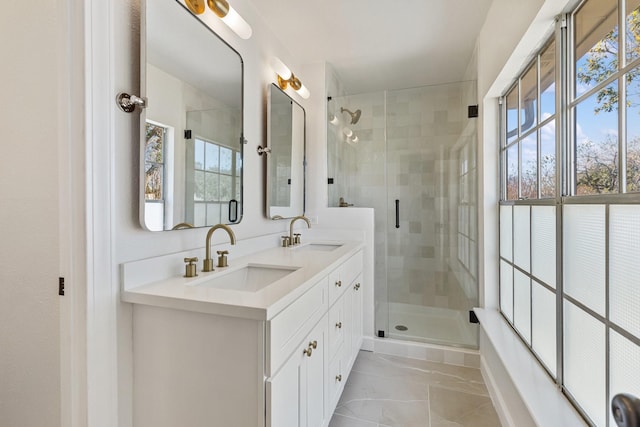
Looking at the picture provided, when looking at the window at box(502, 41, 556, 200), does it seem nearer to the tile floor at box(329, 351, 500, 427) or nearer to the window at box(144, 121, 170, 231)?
the tile floor at box(329, 351, 500, 427)

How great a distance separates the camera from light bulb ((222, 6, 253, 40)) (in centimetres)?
148

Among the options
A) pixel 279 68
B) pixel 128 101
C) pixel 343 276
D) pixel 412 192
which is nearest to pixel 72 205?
pixel 128 101

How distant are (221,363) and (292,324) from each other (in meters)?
0.25

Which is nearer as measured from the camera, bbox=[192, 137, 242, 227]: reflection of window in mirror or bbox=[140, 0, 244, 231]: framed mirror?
bbox=[140, 0, 244, 231]: framed mirror

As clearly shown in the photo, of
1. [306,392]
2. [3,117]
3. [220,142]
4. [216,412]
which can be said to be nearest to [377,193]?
[220,142]

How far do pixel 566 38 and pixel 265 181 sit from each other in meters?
1.62

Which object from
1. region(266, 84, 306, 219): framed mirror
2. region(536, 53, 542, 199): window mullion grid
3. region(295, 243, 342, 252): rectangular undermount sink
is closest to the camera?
region(536, 53, 542, 199): window mullion grid

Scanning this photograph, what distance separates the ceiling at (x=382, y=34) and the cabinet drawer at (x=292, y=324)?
5.53 ft

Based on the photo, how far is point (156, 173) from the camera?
3.76ft

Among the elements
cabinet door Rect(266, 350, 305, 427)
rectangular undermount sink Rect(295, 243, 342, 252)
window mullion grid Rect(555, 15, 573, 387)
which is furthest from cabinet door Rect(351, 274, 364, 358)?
window mullion grid Rect(555, 15, 573, 387)

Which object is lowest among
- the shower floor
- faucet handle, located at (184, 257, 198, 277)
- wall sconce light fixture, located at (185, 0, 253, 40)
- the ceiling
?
the shower floor

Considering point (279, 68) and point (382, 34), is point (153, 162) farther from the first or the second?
point (382, 34)

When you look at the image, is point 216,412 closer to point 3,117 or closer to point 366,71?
A: point 3,117

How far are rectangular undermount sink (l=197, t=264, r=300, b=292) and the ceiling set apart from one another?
5.21ft
